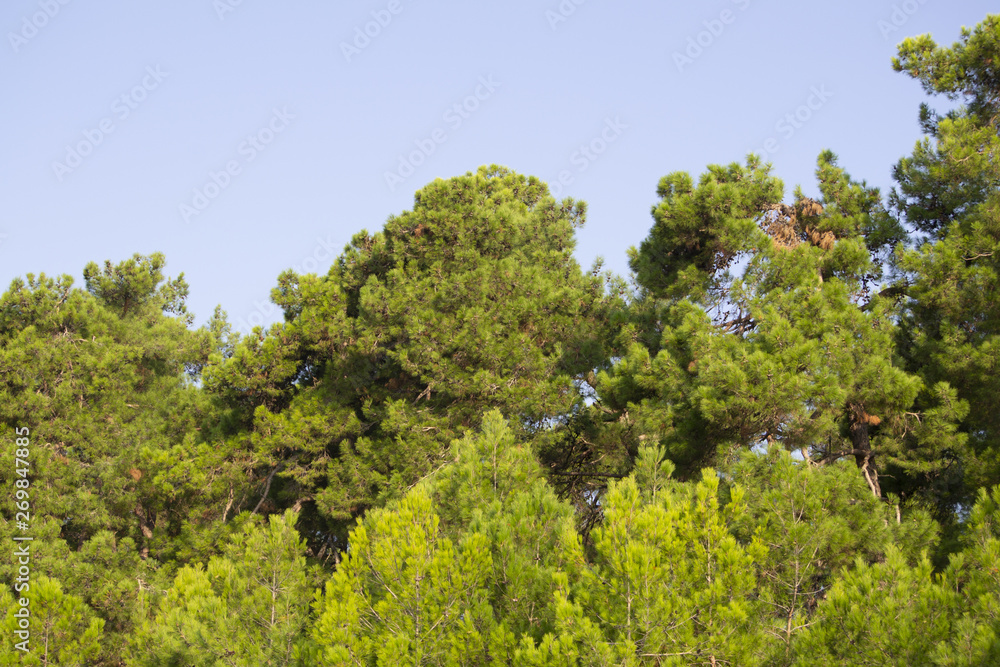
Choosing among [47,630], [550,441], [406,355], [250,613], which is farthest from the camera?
[406,355]

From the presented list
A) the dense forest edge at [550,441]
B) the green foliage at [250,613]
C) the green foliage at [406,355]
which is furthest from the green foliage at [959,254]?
the green foliage at [250,613]

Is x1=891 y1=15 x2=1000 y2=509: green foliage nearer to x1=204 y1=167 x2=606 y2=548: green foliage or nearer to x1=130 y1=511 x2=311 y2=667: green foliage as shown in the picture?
x1=204 y1=167 x2=606 y2=548: green foliage

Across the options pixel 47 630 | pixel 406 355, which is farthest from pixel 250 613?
pixel 406 355

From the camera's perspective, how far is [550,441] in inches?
504

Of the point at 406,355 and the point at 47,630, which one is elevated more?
the point at 406,355

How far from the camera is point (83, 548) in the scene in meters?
14.0

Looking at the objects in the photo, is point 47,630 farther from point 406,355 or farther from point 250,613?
point 406,355

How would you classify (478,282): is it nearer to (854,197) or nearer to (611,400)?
(611,400)

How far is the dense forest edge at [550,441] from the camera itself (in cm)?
672

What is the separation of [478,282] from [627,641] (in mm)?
8565

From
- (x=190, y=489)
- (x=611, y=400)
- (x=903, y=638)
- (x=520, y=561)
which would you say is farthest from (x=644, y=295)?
(x=190, y=489)

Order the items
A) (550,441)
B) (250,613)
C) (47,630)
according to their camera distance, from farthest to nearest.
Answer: (550,441), (47,630), (250,613)

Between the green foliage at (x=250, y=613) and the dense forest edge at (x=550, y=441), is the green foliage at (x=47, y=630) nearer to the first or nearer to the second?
the dense forest edge at (x=550, y=441)

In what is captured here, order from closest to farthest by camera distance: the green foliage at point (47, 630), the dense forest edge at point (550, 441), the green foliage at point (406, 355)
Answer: the dense forest edge at point (550, 441), the green foliage at point (47, 630), the green foliage at point (406, 355)
